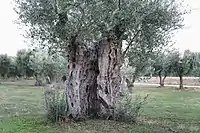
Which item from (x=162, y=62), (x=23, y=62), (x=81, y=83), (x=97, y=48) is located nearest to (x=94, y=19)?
(x=97, y=48)

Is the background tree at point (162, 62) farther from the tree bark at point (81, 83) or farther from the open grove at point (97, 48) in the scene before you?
the tree bark at point (81, 83)

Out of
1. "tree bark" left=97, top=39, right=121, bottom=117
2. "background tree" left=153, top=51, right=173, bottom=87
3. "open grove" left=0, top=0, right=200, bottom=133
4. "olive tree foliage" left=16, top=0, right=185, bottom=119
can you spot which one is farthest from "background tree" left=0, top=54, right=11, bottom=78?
"tree bark" left=97, top=39, right=121, bottom=117

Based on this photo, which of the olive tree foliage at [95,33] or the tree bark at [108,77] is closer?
the olive tree foliage at [95,33]

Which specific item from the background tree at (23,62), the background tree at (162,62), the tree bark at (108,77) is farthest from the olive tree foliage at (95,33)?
the background tree at (23,62)

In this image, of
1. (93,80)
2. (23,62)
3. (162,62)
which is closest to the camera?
(93,80)

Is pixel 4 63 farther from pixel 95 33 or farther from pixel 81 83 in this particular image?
pixel 95 33

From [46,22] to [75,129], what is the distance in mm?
4043

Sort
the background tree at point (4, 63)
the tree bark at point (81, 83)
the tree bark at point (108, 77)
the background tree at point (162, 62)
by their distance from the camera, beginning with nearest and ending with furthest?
the tree bark at point (81, 83) → the tree bark at point (108, 77) → the background tree at point (162, 62) → the background tree at point (4, 63)

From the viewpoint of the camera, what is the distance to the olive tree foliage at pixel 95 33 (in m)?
12.7

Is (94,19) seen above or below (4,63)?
below

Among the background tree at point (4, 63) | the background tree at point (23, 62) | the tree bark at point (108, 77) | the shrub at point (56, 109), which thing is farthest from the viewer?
the background tree at point (4, 63)

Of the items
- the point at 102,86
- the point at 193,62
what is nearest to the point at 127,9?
the point at 102,86

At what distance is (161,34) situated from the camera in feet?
47.4

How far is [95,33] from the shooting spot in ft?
44.1
